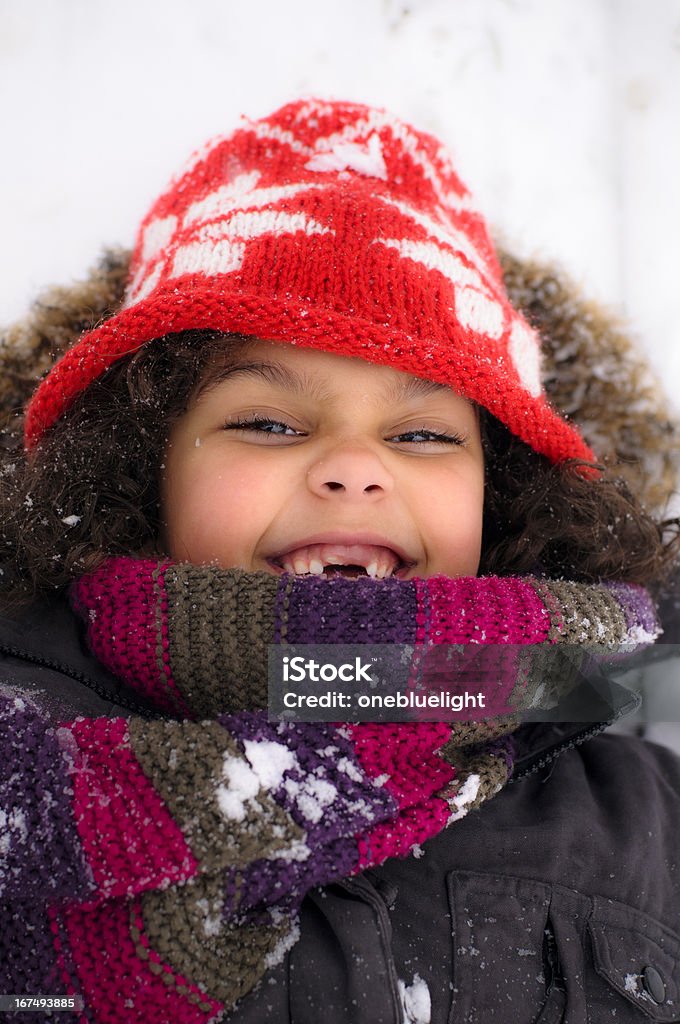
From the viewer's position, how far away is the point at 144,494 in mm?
1140

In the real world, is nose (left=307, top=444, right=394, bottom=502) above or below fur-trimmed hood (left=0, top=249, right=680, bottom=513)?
below

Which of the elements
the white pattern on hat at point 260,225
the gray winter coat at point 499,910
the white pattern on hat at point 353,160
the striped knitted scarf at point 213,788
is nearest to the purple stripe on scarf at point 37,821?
the striped knitted scarf at point 213,788

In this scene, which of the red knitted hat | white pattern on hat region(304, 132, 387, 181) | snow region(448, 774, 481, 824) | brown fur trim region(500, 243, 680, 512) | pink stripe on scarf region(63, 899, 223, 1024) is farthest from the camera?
brown fur trim region(500, 243, 680, 512)

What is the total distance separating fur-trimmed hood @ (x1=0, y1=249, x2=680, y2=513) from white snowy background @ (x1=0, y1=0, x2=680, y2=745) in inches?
5.4

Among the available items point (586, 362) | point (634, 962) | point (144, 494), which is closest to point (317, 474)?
point (144, 494)

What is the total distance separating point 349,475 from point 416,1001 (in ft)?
1.77

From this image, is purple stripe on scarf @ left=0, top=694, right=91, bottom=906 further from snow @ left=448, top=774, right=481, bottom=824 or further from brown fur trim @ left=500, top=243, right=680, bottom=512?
brown fur trim @ left=500, top=243, right=680, bottom=512

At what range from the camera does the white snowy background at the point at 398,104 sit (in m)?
1.65

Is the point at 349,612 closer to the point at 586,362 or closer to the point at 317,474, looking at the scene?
the point at 317,474

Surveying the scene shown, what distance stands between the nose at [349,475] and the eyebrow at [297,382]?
0.25 feet

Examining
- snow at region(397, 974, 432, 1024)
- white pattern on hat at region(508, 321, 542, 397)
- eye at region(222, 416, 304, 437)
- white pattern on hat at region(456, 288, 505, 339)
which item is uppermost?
white pattern on hat at region(456, 288, 505, 339)

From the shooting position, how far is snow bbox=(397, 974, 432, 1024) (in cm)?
82

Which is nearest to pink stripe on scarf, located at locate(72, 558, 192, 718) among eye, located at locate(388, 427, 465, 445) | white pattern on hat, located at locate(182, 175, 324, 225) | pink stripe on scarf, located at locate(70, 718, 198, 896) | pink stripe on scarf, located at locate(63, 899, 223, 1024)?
pink stripe on scarf, located at locate(70, 718, 198, 896)

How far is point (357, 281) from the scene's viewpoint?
100 cm
